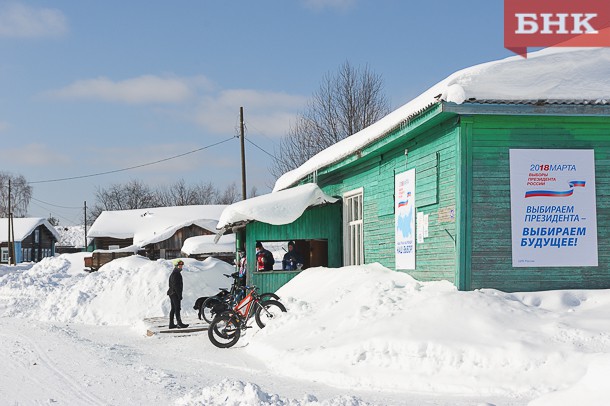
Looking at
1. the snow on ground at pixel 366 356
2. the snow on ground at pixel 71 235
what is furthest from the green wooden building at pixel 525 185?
the snow on ground at pixel 71 235

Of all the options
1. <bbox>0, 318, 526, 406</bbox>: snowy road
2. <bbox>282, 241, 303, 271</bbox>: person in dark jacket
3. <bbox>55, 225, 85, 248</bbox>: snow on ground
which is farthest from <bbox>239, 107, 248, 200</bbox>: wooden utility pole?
<bbox>55, 225, 85, 248</bbox>: snow on ground

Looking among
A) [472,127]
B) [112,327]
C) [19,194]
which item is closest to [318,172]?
[112,327]

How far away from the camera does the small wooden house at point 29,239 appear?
240 ft

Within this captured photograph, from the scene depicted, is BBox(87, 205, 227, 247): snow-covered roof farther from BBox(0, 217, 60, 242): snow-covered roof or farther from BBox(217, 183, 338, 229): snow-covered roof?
BBox(217, 183, 338, 229): snow-covered roof

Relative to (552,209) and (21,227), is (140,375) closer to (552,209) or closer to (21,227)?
(552,209)

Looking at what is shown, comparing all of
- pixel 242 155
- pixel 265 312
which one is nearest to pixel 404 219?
pixel 265 312

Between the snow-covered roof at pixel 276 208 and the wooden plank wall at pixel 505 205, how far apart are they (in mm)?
6597

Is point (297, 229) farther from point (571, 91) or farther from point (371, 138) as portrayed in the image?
point (571, 91)

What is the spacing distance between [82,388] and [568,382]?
19.8ft

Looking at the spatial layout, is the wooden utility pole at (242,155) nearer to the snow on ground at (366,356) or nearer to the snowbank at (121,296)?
the snowbank at (121,296)

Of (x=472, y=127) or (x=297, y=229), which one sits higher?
(x=472, y=127)

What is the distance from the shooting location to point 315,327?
1174cm

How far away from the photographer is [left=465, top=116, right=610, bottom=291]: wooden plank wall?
38.1 feet

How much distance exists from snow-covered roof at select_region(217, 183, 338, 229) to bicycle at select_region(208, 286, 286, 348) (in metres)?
3.43
